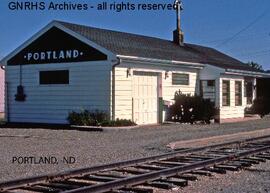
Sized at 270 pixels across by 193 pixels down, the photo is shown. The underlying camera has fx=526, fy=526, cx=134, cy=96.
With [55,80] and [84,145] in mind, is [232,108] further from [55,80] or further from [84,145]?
[84,145]

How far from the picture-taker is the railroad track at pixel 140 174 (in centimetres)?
804

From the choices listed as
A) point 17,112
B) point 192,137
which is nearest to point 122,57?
point 192,137

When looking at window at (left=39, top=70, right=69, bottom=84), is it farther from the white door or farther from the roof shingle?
the white door

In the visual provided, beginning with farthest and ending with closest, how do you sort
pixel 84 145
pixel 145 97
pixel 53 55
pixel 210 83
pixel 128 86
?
1. pixel 210 83
2. pixel 53 55
3. pixel 145 97
4. pixel 128 86
5. pixel 84 145

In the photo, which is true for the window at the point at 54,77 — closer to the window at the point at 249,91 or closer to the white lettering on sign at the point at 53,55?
the white lettering on sign at the point at 53,55

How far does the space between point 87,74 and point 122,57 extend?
6.51 feet

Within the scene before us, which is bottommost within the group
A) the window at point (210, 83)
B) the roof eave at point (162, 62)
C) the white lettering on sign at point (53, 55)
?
the window at point (210, 83)

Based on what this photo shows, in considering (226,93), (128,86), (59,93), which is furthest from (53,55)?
(226,93)

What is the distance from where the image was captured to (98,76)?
70.1 feet

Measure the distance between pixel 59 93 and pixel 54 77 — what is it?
2.67ft

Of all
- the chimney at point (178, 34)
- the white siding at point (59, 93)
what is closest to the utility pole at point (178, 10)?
the chimney at point (178, 34)

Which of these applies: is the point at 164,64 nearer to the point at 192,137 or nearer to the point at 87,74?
the point at 87,74

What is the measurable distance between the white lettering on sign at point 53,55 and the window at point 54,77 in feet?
2.03

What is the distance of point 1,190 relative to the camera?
7.73 metres
